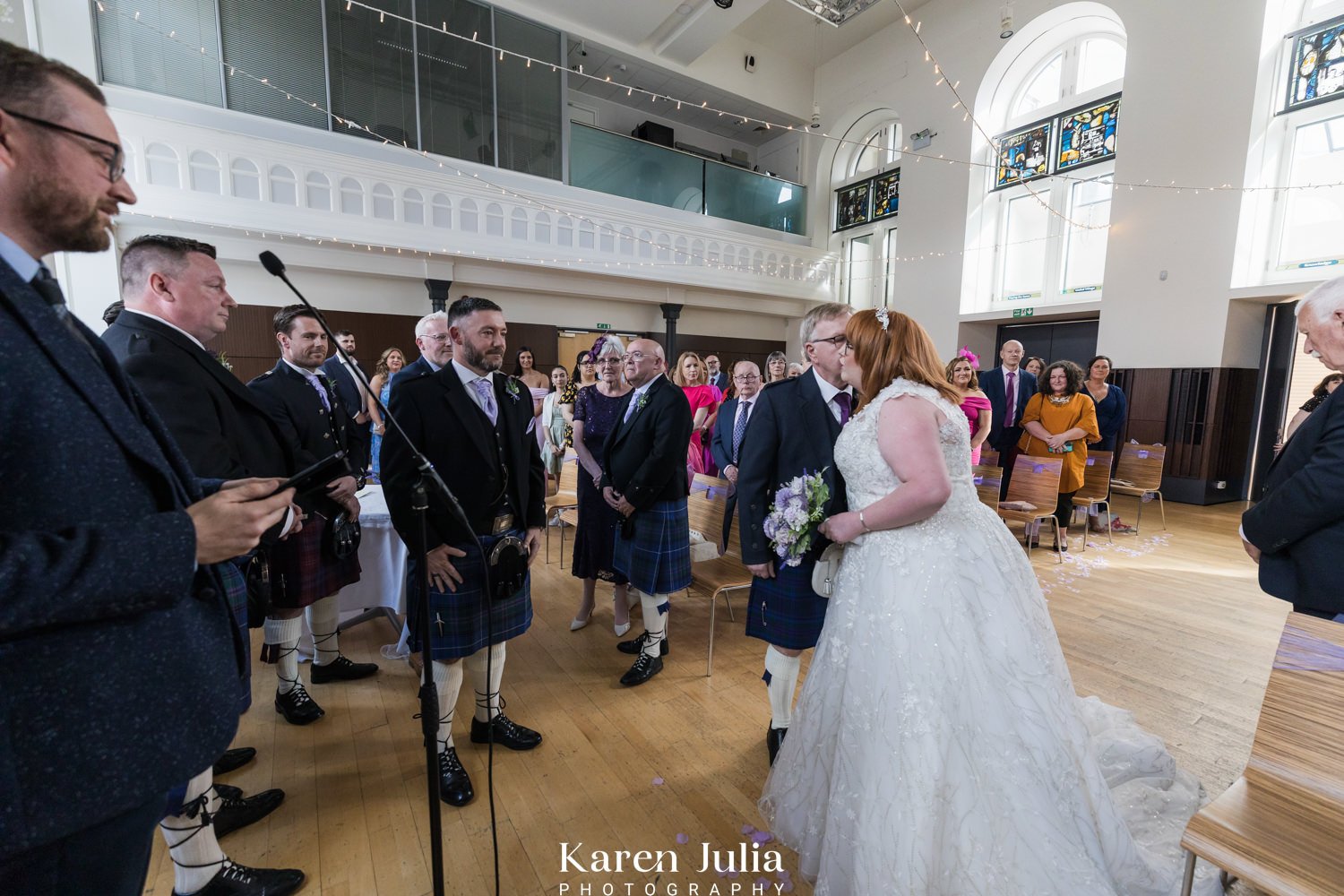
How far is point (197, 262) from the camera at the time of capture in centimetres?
170

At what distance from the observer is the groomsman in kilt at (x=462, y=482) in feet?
6.14

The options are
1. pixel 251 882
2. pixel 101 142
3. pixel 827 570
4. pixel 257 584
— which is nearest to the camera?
pixel 101 142

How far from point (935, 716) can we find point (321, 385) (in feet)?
9.23

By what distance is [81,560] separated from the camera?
65 centimetres

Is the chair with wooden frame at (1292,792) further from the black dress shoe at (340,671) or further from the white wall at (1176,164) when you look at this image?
the white wall at (1176,164)

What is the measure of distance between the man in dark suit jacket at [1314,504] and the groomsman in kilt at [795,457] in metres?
1.19

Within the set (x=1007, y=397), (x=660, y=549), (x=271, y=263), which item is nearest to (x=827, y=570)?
(x=660, y=549)

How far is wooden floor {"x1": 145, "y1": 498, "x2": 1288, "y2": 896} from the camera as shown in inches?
69.0

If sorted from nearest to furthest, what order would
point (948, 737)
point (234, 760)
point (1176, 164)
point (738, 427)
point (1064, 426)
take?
point (948, 737) → point (234, 760) → point (738, 427) → point (1064, 426) → point (1176, 164)

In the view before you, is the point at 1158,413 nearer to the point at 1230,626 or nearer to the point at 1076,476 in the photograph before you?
the point at 1076,476

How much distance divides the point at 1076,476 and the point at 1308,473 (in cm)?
414

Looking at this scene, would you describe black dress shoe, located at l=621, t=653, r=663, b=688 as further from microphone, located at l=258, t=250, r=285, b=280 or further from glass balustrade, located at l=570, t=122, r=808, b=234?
glass balustrade, located at l=570, t=122, r=808, b=234

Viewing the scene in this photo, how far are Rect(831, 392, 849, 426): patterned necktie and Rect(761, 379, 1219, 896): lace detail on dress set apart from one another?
325 mm

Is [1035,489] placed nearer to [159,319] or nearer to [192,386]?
[192,386]
